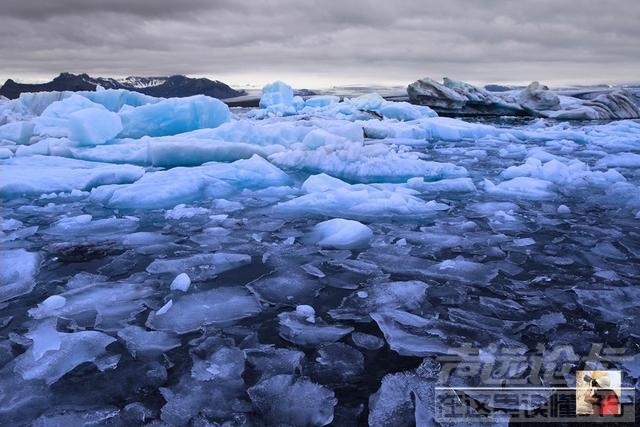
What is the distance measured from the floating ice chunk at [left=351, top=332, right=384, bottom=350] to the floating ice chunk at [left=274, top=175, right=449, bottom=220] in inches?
96.8

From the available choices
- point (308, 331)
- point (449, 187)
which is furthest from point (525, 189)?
point (308, 331)

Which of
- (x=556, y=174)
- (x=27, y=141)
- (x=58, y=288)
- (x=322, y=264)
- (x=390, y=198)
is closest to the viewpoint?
(x=58, y=288)

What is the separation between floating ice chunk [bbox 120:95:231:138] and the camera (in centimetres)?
1125

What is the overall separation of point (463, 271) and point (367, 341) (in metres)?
1.17

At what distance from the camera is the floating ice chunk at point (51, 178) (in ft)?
19.9

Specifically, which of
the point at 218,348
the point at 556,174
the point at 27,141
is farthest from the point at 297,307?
the point at 27,141

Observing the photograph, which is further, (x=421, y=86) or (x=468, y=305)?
(x=421, y=86)

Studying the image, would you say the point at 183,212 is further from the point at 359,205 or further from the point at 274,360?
the point at 274,360

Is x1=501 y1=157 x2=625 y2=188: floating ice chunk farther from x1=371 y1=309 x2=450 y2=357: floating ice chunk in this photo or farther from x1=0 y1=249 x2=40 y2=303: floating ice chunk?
x1=0 y1=249 x2=40 y2=303: floating ice chunk

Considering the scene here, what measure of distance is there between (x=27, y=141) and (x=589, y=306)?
1320cm

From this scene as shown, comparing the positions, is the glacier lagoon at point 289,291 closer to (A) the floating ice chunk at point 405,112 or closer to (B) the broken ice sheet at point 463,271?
(B) the broken ice sheet at point 463,271

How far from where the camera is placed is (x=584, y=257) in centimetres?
345

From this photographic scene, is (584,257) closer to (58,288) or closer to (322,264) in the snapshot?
(322,264)

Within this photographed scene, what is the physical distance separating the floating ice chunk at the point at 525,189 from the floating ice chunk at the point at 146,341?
467 centimetres
